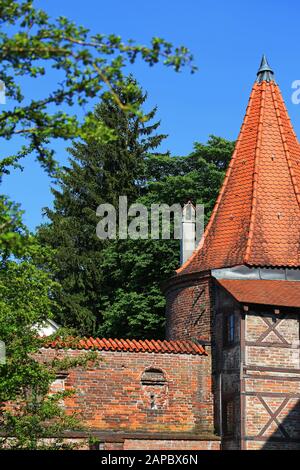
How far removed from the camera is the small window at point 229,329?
68.8 feet

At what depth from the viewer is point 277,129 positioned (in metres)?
25.0

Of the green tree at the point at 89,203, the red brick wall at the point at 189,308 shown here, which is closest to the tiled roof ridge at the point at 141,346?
the red brick wall at the point at 189,308

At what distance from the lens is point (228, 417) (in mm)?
20844

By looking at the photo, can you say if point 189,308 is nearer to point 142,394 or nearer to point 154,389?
point 154,389

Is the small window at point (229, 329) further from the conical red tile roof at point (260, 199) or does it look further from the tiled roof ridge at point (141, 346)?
the conical red tile roof at point (260, 199)

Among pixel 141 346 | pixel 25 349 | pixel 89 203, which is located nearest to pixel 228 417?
pixel 141 346

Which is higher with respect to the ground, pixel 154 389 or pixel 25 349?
pixel 25 349

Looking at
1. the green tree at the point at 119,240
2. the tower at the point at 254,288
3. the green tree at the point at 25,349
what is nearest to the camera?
the green tree at the point at 25,349

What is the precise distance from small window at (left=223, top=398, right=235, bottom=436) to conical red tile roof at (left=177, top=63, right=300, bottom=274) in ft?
11.2

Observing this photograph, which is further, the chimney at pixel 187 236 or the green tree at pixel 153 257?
the green tree at pixel 153 257

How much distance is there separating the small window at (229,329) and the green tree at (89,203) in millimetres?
13591

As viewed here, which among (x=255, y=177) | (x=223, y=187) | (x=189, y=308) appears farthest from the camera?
(x=223, y=187)

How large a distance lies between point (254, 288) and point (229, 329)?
3.66 feet
